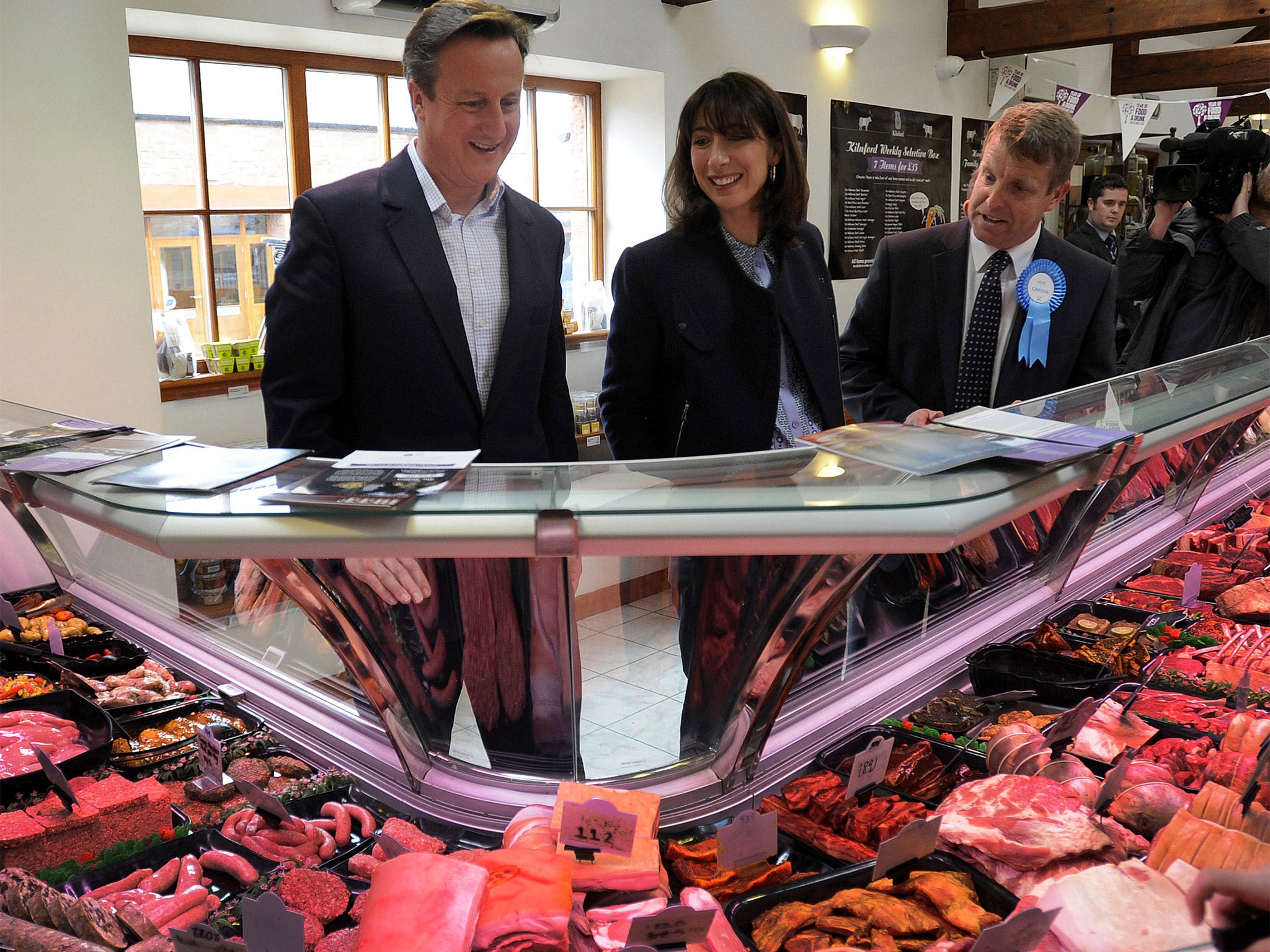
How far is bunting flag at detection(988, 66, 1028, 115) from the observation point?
8.22 m

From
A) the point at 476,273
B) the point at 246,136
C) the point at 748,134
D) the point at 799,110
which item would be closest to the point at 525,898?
the point at 476,273

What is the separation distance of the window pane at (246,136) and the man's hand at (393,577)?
398 centimetres

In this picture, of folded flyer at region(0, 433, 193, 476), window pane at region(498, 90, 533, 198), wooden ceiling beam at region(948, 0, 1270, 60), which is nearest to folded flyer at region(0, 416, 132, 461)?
folded flyer at region(0, 433, 193, 476)

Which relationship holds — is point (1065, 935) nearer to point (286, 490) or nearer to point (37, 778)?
point (286, 490)

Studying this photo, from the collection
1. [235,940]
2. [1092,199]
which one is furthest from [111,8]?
[1092,199]

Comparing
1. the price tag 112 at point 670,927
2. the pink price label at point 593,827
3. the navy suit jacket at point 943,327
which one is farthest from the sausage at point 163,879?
the navy suit jacket at point 943,327

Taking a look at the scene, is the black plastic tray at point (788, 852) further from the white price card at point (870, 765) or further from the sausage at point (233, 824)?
the sausage at point (233, 824)

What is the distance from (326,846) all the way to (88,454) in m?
0.68

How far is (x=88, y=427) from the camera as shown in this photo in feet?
5.92

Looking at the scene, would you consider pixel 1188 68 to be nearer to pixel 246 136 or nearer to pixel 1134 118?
pixel 1134 118

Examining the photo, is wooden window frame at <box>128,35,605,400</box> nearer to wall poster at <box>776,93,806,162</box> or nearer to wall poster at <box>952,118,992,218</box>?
wall poster at <box>776,93,806,162</box>

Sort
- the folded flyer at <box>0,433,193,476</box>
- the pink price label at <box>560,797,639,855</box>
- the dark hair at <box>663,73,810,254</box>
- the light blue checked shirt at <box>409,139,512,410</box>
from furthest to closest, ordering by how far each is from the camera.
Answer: the dark hair at <box>663,73,810,254</box> → the light blue checked shirt at <box>409,139,512,410</box> → the folded flyer at <box>0,433,193,476</box> → the pink price label at <box>560,797,639,855</box>

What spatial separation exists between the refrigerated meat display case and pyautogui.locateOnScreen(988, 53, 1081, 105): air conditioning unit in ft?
23.9

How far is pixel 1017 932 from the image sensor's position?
3.44 ft
